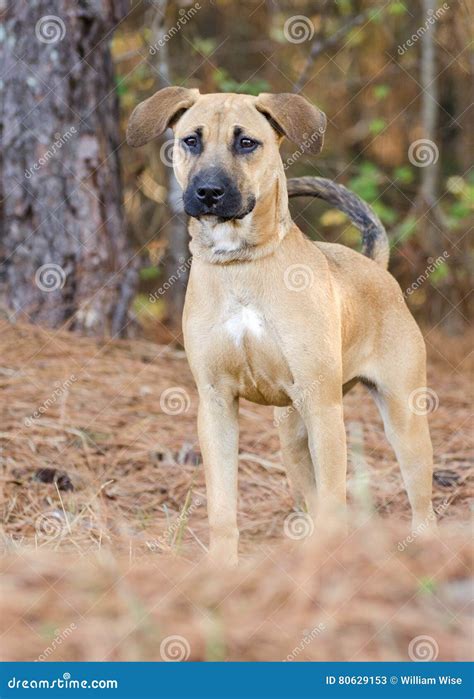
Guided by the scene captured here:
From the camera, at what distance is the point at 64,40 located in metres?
7.45

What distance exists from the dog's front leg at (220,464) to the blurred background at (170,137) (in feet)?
9.36

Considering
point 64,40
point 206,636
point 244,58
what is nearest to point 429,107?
point 244,58

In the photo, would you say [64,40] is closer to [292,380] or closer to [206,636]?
[292,380]

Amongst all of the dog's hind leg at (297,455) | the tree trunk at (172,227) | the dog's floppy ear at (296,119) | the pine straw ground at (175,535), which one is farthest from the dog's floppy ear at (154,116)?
the tree trunk at (172,227)

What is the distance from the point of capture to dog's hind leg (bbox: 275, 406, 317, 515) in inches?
212

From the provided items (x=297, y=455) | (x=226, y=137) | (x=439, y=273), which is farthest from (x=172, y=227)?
(x=226, y=137)

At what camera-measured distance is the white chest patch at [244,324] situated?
180 inches

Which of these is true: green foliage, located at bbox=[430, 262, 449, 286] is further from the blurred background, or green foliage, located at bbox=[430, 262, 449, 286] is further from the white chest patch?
the white chest patch

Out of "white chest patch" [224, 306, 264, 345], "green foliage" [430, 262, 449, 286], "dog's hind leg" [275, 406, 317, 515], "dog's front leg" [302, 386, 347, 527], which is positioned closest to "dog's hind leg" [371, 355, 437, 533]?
"dog's hind leg" [275, 406, 317, 515]

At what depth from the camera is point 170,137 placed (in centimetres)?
972

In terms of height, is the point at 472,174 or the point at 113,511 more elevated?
the point at 472,174

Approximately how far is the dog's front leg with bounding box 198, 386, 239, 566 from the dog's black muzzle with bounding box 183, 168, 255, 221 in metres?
0.80

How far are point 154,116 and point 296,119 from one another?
0.64 m

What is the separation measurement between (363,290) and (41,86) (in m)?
3.32
